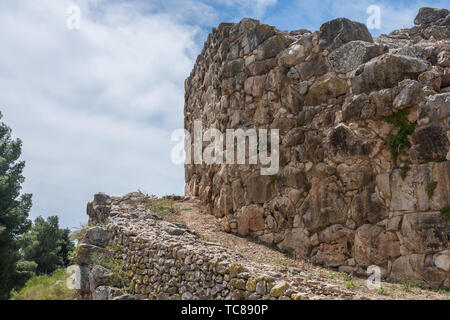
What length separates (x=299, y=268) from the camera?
29.1 feet

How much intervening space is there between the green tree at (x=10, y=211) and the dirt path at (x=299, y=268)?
6954 mm

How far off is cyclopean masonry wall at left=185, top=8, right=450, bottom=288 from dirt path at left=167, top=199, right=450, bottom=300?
449 mm

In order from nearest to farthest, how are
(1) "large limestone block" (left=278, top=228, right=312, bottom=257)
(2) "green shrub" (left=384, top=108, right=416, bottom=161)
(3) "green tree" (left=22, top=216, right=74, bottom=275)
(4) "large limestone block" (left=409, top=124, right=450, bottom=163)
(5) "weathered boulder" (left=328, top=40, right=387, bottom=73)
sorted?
(4) "large limestone block" (left=409, top=124, right=450, bottom=163) < (2) "green shrub" (left=384, top=108, right=416, bottom=161) < (1) "large limestone block" (left=278, top=228, right=312, bottom=257) < (5) "weathered boulder" (left=328, top=40, right=387, bottom=73) < (3) "green tree" (left=22, top=216, right=74, bottom=275)

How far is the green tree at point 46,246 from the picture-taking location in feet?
78.3

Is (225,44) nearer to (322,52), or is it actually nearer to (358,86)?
(322,52)

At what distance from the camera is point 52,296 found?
8062 millimetres

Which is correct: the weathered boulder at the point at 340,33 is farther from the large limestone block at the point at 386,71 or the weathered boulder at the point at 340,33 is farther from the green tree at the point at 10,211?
the green tree at the point at 10,211

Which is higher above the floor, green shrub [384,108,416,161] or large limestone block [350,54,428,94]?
large limestone block [350,54,428,94]

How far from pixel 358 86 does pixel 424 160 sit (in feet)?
8.27

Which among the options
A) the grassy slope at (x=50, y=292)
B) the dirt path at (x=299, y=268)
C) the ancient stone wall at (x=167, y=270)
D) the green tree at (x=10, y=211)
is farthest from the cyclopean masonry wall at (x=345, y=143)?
the green tree at (x=10, y=211)

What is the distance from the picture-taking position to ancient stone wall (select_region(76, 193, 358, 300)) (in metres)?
6.24

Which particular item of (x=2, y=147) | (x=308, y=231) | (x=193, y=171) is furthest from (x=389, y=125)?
(x=2, y=147)

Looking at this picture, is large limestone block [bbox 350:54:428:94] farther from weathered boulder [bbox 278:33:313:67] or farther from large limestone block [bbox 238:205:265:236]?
large limestone block [bbox 238:205:265:236]

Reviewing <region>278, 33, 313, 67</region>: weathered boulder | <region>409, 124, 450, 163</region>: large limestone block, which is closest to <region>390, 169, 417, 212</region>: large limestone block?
<region>409, 124, 450, 163</region>: large limestone block
